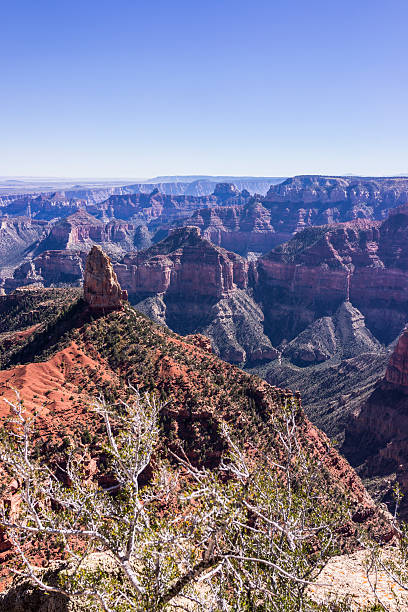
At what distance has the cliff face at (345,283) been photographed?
18075cm

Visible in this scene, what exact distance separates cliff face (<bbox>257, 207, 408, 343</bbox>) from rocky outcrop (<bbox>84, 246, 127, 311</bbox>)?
429 ft

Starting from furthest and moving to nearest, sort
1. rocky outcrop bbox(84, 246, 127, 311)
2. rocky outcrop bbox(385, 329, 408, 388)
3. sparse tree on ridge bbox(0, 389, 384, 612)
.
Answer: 1. rocky outcrop bbox(385, 329, 408, 388)
2. rocky outcrop bbox(84, 246, 127, 311)
3. sparse tree on ridge bbox(0, 389, 384, 612)

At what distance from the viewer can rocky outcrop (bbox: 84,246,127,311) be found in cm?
5697

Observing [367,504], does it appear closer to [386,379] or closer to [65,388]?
[65,388]

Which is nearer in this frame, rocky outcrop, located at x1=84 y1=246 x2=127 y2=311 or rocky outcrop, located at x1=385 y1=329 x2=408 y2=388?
rocky outcrop, located at x1=84 y1=246 x2=127 y2=311

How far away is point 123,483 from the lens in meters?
17.6

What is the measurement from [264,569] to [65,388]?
3229cm

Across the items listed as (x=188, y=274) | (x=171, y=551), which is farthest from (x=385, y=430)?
(x=188, y=274)

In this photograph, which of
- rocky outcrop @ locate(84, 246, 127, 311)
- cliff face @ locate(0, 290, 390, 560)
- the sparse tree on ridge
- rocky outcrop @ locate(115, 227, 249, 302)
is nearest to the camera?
the sparse tree on ridge

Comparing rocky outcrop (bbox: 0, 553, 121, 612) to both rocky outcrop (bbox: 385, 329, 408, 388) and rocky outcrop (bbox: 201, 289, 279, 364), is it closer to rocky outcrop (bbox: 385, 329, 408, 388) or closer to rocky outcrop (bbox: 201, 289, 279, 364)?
rocky outcrop (bbox: 385, 329, 408, 388)

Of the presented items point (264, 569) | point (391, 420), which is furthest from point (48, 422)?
point (391, 420)

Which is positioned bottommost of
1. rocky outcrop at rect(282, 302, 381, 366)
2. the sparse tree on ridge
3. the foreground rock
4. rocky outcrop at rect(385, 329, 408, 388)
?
rocky outcrop at rect(282, 302, 381, 366)

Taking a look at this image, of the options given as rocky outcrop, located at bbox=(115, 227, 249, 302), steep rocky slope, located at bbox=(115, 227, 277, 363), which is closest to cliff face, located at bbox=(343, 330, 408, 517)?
steep rocky slope, located at bbox=(115, 227, 277, 363)

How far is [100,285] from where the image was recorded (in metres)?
57.0
